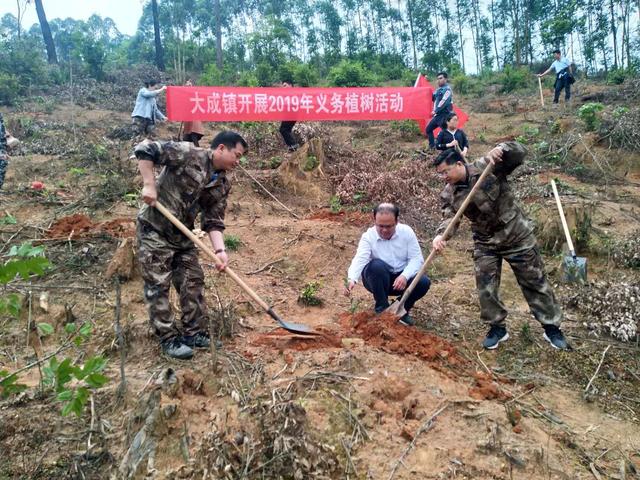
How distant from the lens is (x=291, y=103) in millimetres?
8578

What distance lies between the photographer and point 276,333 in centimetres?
356

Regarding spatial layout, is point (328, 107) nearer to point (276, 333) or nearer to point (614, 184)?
point (614, 184)

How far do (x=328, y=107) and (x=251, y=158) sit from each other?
1806 mm

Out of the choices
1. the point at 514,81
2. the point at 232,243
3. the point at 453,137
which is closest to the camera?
the point at 232,243

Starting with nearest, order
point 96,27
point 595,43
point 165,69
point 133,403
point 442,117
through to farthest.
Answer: point 133,403 → point 442,117 → point 165,69 → point 595,43 → point 96,27

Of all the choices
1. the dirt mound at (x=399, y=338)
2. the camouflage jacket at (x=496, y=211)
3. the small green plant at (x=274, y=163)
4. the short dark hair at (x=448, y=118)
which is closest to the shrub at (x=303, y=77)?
the small green plant at (x=274, y=163)

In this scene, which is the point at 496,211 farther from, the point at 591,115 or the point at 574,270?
the point at 591,115

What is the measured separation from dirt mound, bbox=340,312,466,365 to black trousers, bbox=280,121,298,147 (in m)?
6.06

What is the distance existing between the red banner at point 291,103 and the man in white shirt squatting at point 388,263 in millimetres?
5194

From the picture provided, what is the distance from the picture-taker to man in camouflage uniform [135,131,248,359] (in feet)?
10.1

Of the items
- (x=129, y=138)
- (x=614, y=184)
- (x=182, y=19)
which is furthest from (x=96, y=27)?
(x=614, y=184)

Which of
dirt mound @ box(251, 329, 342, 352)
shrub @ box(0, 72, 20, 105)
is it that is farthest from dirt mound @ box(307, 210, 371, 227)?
shrub @ box(0, 72, 20, 105)

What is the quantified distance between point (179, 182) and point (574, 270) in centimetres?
372

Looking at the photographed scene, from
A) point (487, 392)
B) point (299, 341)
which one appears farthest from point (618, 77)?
point (299, 341)
